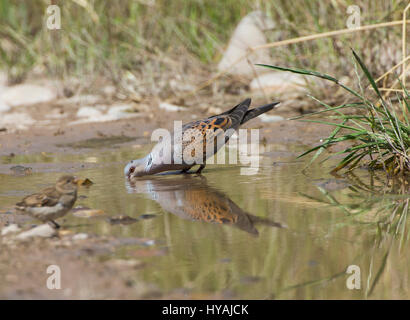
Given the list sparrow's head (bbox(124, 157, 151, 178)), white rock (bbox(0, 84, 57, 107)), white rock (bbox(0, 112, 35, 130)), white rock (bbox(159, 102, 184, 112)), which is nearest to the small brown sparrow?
sparrow's head (bbox(124, 157, 151, 178))

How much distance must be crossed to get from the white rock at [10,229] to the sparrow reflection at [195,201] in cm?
104

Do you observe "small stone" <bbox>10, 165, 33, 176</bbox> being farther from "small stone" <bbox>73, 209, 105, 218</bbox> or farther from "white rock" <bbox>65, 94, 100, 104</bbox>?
"white rock" <bbox>65, 94, 100, 104</bbox>

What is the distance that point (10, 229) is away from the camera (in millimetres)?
3938

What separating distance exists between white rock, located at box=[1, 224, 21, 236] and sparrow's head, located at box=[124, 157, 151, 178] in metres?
1.98

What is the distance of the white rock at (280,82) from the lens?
8938 millimetres

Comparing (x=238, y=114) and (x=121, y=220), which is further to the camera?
(x=238, y=114)

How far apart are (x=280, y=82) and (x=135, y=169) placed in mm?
4152

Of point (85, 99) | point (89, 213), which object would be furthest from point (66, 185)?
point (85, 99)

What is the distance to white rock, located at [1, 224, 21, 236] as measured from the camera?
3.89 metres

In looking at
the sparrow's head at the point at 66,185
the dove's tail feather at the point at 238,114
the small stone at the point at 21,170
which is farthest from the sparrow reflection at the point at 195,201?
the small stone at the point at 21,170

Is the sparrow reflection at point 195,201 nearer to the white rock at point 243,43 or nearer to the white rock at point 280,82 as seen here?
the white rock at point 280,82

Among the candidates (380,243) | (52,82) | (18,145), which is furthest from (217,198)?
(52,82)

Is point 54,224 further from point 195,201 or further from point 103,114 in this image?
point 103,114

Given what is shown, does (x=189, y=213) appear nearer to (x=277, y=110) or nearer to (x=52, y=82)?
(x=277, y=110)
